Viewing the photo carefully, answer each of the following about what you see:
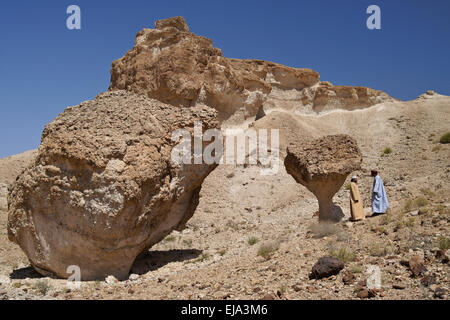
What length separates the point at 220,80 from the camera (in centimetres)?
2502

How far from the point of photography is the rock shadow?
8785mm

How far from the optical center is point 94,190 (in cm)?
739

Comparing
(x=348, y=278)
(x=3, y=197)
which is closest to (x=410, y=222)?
(x=348, y=278)

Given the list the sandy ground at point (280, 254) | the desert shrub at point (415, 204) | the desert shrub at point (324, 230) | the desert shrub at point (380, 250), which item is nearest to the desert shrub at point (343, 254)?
the sandy ground at point (280, 254)

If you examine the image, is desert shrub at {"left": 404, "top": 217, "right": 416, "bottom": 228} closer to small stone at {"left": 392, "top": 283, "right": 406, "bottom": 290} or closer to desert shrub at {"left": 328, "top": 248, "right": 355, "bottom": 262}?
desert shrub at {"left": 328, "top": 248, "right": 355, "bottom": 262}

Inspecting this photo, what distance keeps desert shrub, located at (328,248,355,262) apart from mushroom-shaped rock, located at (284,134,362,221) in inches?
141

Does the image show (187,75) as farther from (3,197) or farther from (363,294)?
(363,294)

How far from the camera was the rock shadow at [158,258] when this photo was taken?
8.79 metres

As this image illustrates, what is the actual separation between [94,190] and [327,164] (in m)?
6.13

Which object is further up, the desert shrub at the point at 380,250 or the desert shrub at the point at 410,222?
the desert shrub at the point at 410,222

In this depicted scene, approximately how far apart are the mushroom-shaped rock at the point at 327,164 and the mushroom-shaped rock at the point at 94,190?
4.00 m

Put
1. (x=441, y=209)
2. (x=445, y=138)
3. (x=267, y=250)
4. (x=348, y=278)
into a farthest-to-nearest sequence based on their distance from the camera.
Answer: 1. (x=445, y=138)
2. (x=267, y=250)
3. (x=441, y=209)
4. (x=348, y=278)

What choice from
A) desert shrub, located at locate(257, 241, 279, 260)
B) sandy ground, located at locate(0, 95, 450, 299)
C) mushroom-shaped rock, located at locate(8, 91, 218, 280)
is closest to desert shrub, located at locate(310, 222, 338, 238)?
sandy ground, located at locate(0, 95, 450, 299)

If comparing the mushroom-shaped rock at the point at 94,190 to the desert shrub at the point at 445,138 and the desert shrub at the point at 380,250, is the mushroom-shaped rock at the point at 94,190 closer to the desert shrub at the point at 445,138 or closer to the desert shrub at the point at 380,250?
the desert shrub at the point at 380,250
